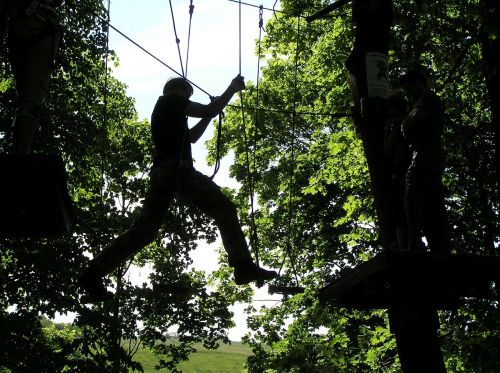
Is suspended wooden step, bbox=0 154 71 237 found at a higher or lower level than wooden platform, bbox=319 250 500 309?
higher

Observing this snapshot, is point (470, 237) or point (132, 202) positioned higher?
point (132, 202)

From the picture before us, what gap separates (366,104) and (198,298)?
50.5 ft

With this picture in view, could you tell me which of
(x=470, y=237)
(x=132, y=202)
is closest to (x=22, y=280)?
(x=132, y=202)

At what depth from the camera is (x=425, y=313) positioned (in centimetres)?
480

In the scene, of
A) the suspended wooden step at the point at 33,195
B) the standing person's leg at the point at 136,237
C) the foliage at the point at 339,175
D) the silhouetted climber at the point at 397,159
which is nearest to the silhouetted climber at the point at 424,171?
the silhouetted climber at the point at 397,159

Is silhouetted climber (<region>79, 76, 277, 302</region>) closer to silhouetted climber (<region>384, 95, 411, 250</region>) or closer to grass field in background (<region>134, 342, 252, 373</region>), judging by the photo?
silhouetted climber (<region>384, 95, 411, 250</region>)

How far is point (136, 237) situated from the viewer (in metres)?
4.72

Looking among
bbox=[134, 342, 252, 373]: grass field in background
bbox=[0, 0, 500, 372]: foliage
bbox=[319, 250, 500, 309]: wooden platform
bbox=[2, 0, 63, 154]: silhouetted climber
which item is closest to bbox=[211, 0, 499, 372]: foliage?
bbox=[0, 0, 500, 372]: foliage

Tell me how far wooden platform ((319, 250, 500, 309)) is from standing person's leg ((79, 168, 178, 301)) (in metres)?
1.59

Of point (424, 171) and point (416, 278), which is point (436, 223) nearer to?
point (424, 171)

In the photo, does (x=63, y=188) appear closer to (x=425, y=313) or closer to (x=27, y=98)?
(x=27, y=98)

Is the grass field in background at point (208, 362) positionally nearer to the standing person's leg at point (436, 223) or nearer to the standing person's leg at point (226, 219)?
the standing person's leg at point (436, 223)

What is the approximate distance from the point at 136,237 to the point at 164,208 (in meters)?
0.33

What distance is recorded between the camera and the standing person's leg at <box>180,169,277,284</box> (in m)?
4.50
